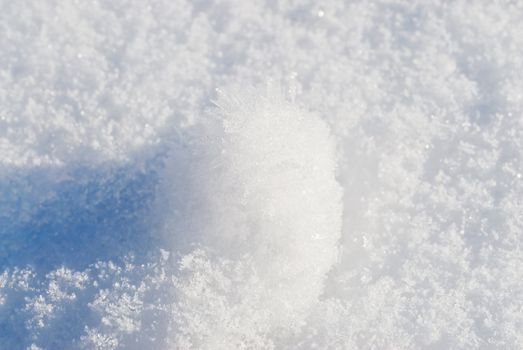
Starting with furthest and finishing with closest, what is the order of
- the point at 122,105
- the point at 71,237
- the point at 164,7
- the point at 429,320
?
1. the point at 164,7
2. the point at 122,105
3. the point at 71,237
4. the point at 429,320

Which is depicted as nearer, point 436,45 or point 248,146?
point 248,146

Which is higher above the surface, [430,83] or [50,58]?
[50,58]

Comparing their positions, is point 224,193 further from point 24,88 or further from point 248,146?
point 24,88

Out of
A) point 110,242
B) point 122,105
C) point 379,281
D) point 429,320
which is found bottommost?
point 429,320

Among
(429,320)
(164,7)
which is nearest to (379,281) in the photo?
(429,320)

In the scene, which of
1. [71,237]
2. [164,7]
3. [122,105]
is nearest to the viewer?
[71,237]
